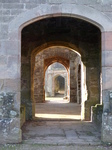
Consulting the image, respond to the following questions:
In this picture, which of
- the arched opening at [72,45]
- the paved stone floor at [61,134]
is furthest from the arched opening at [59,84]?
the paved stone floor at [61,134]

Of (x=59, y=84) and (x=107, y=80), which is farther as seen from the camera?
(x=59, y=84)

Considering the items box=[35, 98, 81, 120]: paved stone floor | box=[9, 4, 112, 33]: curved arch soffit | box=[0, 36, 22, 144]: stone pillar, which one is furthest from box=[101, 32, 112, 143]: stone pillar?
box=[35, 98, 81, 120]: paved stone floor

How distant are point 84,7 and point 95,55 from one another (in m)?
3.03

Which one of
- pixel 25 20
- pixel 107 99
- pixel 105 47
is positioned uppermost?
pixel 25 20

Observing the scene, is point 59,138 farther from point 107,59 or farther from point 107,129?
point 107,59

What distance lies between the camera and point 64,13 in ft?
17.1

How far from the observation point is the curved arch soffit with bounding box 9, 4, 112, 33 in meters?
5.16

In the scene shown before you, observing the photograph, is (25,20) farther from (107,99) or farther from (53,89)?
(53,89)

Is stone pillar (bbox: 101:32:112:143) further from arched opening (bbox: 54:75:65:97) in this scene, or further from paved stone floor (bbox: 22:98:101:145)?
arched opening (bbox: 54:75:65:97)

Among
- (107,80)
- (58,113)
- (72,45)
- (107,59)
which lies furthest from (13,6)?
(58,113)

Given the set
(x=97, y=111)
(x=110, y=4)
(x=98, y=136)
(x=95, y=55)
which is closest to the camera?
(x=110, y=4)

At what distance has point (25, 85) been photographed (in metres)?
8.07

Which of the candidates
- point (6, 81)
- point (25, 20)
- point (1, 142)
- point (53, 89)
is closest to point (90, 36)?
point (25, 20)

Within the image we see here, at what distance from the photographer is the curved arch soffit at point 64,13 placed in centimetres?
516
